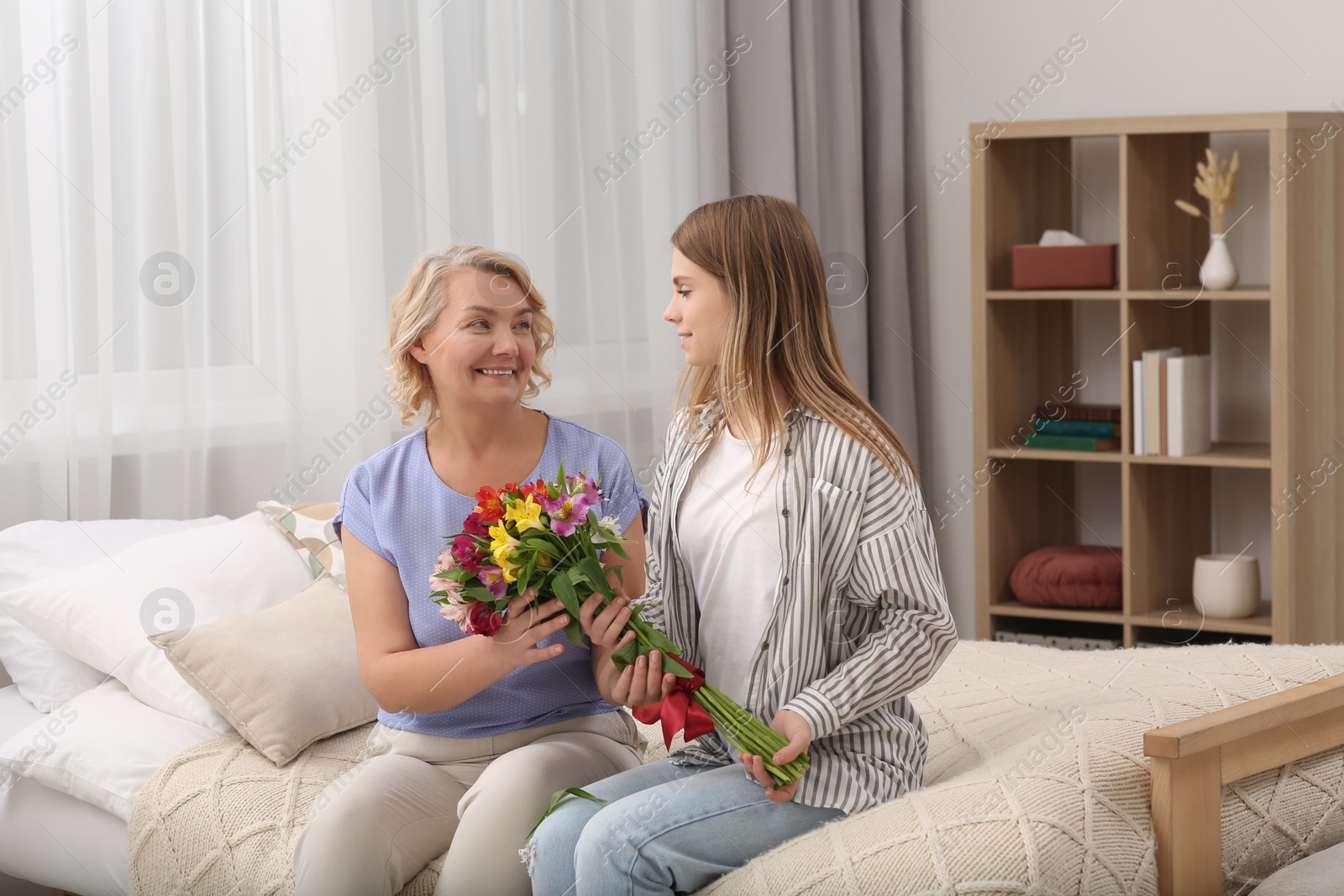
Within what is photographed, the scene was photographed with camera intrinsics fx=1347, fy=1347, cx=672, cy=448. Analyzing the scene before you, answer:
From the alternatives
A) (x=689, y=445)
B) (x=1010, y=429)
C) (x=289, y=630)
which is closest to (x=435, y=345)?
(x=689, y=445)

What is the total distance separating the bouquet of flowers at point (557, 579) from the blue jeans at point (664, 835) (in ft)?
0.18

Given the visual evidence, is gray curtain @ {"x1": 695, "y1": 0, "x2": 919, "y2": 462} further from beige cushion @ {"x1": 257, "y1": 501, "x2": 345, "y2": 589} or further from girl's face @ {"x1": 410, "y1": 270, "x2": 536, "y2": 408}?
girl's face @ {"x1": 410, "y1": 270, "x2": 536, "y2": 408}

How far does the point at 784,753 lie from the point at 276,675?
0.80m

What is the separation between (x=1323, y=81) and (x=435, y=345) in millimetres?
2554

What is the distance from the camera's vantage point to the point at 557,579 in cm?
143

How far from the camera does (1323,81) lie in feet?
10.6

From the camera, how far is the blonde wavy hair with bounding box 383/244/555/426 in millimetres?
1665

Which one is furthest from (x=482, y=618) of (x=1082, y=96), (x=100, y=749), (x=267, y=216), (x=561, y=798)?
(x=1082, y=96)

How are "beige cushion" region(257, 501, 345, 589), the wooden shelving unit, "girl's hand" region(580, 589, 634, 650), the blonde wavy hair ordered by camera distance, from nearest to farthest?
1. "girl's hand" region(580, 589, 634, 650)
2. the blonde wavy hair
3. "beige cushion" region(257, 501, 345, 589)
4. the wooden shelving unit

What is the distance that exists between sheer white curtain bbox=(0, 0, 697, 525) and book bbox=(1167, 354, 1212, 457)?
126cm

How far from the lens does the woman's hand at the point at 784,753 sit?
138cm

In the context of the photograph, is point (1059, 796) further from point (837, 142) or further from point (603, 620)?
point (837, 142)

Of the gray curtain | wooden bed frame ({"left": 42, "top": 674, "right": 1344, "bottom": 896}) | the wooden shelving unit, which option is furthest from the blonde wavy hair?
the wooden shelving unit

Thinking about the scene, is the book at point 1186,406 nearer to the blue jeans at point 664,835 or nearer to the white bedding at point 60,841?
the blue jeans at point 664,835
